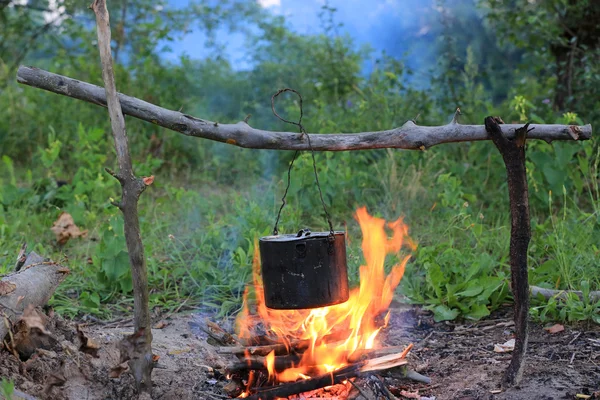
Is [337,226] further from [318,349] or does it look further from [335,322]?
[318,349]

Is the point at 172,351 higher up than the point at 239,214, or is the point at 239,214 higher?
the point at 239,214

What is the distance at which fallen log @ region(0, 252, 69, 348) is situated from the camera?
2.72 metres

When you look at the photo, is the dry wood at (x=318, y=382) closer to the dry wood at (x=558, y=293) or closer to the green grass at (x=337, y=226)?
the green grass at (x=337, y=226)

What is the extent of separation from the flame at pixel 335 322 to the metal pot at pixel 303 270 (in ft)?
0.86

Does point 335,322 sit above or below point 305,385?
above

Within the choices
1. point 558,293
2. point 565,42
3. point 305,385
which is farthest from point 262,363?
point 565,42

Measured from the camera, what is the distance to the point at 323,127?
20.7 feet

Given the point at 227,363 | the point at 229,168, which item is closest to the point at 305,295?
the point at 227,363

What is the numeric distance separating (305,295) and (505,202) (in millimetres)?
3047

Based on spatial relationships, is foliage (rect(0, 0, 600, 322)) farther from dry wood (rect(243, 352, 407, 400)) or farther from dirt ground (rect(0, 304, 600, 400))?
dry wood (rect(243, 352, 407, 400))

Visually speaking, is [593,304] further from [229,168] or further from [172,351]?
[229,168]

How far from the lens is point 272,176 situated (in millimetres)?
6445

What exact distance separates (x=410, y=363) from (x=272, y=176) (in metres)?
3.46

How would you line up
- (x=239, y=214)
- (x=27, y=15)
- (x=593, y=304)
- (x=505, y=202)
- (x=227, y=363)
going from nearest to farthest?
(x=227, y=363)
(x=593, y=304)
(x=239, y=214)
(x=505, y=202)
(x=27, y=15)
